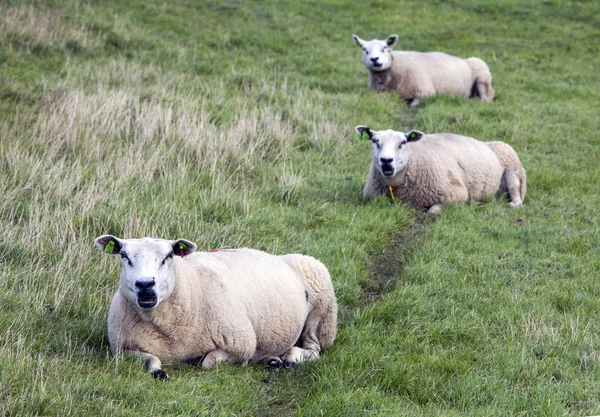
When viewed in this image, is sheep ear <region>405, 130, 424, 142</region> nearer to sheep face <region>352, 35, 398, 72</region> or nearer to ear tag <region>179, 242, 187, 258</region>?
ear tag <region>179, 242, 187, 258</region>

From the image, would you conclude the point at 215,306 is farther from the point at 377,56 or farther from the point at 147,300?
the point at 377,56

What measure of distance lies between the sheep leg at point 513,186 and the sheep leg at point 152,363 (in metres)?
6.56

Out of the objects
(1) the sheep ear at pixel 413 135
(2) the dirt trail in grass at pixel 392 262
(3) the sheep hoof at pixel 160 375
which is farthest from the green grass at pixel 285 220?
(1) the sheep ear at pixel 413 135

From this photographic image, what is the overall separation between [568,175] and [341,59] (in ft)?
28.2

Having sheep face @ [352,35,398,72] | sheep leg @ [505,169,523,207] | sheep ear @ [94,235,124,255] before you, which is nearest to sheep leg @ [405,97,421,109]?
sheep face @ [352,35,398,72]

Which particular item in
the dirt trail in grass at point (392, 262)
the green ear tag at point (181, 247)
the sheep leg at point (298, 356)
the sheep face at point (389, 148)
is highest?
the green ear tag at point (181, 247)

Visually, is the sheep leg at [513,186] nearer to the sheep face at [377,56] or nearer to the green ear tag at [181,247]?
the sheep face at [377,56]

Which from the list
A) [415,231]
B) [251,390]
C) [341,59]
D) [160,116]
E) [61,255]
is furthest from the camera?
[341,59]

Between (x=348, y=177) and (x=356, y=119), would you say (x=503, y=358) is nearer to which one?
(x=348, y=177)

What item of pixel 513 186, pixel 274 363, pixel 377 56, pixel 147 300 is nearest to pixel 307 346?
pixel 274 363

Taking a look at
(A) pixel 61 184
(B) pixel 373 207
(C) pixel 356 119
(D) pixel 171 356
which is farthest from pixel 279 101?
(D) pixel 171 356

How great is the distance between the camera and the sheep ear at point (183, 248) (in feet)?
18.9

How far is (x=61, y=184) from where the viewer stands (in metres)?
8.58

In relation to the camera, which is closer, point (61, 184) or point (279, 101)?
point (61, 184)
